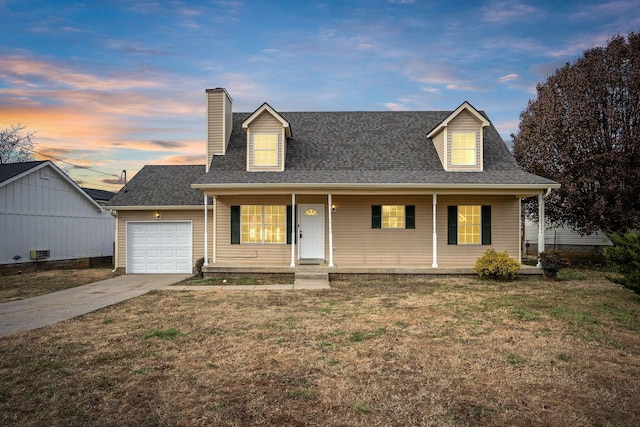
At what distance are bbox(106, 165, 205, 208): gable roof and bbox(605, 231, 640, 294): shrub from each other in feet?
44.6

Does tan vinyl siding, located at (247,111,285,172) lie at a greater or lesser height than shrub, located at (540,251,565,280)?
greater

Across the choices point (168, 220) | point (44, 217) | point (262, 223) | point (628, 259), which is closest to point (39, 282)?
point (168, 220)

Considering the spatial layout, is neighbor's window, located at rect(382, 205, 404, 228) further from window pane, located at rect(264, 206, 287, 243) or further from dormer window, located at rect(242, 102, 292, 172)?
dormer window, located at rect(242, 102, 292, 172)

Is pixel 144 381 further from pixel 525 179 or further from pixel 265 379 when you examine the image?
pixel 525 179

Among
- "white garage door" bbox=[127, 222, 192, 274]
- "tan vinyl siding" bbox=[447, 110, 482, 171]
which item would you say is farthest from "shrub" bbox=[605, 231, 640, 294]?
"white garage door" bbox=[127, 222, 192, 274]

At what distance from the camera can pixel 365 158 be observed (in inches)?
621

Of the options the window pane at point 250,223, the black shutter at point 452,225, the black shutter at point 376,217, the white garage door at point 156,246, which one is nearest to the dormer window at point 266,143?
the window pane at point 250,223

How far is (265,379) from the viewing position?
184 inches

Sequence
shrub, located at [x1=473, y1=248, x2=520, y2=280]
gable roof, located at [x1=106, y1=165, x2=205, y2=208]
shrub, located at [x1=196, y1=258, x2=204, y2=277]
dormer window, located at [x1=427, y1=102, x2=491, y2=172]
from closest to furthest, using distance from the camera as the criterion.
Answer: shrub, located at [x1=473, y1=248, x2=520, y2=280] → shrub, located at [x1=196, y1=258, x2=204, y2=277] → dormer window, located at [x1=427, y1=102, x2=491, y2=172] → gable roof, located at [x1=106, y1=165, x2=205, y2=208]

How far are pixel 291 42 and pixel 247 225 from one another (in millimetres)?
7869

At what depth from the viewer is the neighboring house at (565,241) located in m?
23.4

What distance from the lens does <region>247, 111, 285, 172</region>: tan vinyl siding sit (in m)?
15.3

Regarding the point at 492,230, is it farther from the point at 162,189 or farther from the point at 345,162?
the point at 162,189

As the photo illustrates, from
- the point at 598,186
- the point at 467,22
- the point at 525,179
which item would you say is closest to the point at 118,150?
the point at 467,22
